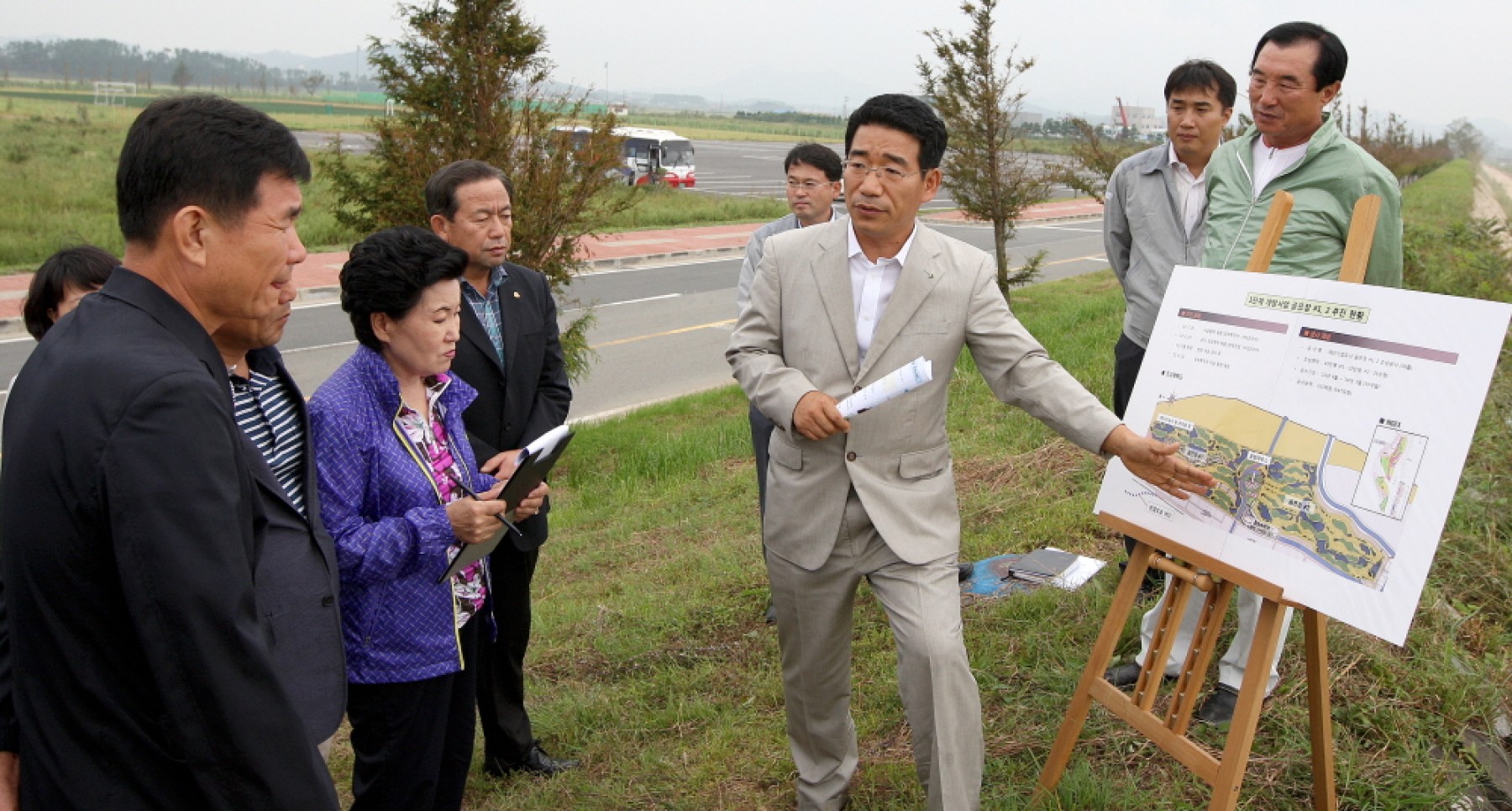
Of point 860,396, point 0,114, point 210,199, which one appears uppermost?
point 210,199

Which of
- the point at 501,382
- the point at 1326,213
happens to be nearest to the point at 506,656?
the point at 501,382

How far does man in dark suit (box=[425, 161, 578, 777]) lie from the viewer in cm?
359

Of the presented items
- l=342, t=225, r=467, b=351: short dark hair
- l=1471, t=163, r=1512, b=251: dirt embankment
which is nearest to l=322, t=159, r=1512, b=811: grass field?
l=342, t=225, r=467, b=351: short dark hair

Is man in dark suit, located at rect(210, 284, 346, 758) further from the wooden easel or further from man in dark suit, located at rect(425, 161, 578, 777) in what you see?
the wooden easel

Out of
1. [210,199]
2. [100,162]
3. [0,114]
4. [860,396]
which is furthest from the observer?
[0,114]

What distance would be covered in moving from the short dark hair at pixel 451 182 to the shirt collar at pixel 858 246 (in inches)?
49.0

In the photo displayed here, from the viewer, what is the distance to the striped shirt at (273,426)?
7.16 feet

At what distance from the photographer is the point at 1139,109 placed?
5988cm

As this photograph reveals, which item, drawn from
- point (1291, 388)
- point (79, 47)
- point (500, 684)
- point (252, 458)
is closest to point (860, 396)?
point (1291, 388)

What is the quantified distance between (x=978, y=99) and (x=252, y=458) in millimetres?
13907

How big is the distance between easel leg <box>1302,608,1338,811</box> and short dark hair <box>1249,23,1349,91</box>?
1.72m

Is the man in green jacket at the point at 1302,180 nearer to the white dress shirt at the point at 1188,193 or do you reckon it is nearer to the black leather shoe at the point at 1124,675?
the black leather shoe at the point at 1124,675

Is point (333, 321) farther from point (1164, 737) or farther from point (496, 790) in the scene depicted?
point (1164, 737)

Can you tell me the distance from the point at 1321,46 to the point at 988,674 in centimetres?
235
